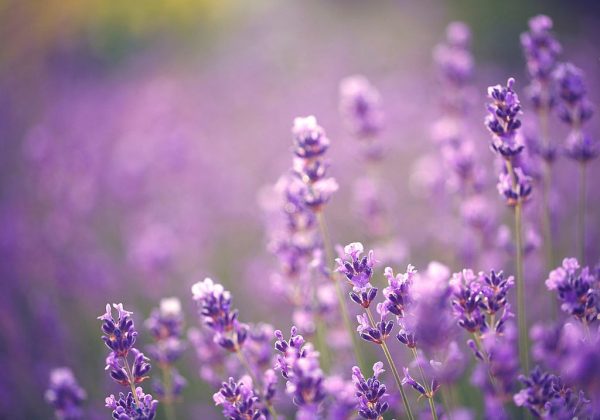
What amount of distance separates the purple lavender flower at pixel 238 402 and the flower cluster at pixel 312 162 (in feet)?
3.03

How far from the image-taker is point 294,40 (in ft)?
35.3

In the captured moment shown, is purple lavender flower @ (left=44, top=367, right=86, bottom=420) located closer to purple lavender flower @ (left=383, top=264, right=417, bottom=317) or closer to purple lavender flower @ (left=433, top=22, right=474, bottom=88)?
purple lavender flower @ (left=383, top=264, right=417, bottom=317)

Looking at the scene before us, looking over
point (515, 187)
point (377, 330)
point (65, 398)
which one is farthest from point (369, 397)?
point (65, 398)

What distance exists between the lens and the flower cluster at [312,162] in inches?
95.7

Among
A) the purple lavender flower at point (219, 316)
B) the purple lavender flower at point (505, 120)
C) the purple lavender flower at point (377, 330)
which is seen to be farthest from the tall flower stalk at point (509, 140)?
the purple lavender flower at point (219, 316)

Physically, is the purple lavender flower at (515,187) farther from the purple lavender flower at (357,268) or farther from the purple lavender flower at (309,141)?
the purple lavender flower at (309,141)

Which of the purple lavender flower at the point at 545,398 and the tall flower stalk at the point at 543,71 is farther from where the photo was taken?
the tall flower stalk at the point at 543,71

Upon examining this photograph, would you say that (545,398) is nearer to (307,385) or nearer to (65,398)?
(307,385)

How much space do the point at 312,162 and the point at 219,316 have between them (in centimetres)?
90

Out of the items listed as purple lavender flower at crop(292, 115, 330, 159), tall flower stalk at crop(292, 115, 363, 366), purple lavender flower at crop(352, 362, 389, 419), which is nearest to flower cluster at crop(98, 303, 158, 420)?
purple lavender flower at crop(352, 362, 389, 419)

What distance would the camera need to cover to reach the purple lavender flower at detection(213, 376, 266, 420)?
73.3 inches

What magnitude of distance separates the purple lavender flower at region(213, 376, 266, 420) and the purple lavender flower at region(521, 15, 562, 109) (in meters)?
2.09

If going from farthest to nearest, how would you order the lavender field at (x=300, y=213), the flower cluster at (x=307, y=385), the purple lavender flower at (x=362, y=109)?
the purple lavender flower at (x=362, y=109)
the lavender field at (x=300, y=213)
the flower cluster at (x=307, y=385)

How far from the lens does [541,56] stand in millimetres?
2672
